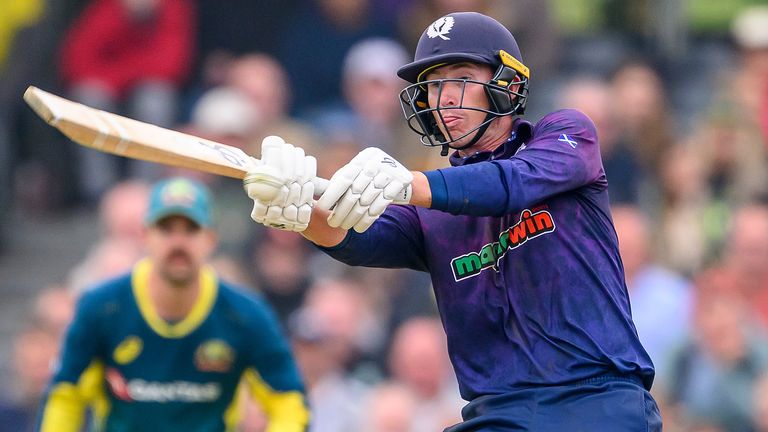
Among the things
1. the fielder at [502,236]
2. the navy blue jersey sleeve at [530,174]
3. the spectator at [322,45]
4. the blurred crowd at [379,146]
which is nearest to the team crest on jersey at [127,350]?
the blurred crowd at [379,146]

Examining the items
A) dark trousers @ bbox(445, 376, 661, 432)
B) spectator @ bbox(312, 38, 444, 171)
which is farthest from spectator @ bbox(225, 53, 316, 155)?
dark trousers @ bbox(445, 376, 661, 432)

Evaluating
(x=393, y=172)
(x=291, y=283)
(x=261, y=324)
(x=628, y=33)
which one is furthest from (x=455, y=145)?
(x=628, y=33)

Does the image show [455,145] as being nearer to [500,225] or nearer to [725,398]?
[500,225]

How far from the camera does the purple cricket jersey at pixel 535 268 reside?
15.1 feet

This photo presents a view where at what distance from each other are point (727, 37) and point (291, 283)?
4.15 meters

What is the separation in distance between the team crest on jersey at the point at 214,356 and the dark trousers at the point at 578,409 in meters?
2.49

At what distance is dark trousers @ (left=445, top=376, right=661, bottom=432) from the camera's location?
459 centimetres

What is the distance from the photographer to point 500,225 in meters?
4.86

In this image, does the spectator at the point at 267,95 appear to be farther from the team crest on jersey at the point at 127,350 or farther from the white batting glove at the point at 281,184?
the white batting glove at the point at 281,184

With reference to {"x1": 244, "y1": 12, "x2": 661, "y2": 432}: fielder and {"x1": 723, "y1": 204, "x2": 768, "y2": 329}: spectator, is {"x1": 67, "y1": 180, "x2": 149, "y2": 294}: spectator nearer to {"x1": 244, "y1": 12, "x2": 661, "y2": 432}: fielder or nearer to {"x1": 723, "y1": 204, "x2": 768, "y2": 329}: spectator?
{"x1": 723, "y1": 204, "x2": 768, "y2": 329}: spectator

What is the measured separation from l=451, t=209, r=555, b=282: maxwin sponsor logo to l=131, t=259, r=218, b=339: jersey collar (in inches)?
94.4

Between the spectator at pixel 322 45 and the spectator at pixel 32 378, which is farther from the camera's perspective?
the spectator at pixel 322 45

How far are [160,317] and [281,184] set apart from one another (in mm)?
2885

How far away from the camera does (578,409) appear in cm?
461
